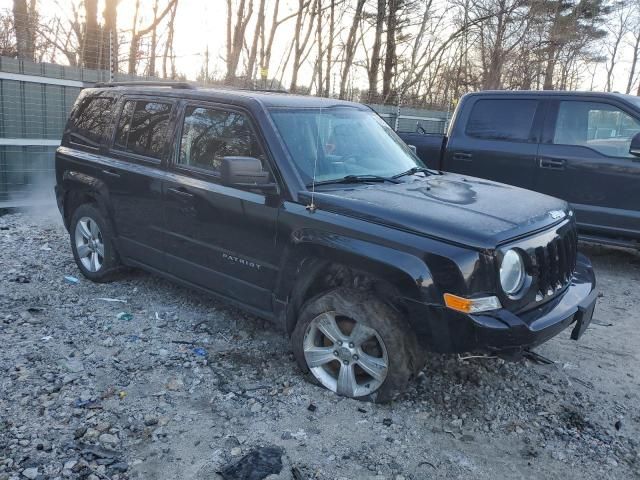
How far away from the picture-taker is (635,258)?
7.30 meters

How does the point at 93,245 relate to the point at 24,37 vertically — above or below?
below

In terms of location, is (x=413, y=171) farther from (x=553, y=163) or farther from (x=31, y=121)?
(x=31, y=121)

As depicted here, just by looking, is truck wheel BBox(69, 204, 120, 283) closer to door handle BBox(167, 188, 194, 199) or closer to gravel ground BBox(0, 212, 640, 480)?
gravel ground BBox(0, 212, 640, 480)

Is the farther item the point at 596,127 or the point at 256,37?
the point at 256,37

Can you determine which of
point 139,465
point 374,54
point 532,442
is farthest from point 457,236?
point 374,54

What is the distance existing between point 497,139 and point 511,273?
4.30m

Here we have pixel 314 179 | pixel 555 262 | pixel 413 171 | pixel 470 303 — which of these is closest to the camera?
pixel 470 303

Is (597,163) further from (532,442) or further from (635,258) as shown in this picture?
(532,442)

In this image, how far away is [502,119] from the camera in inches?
279

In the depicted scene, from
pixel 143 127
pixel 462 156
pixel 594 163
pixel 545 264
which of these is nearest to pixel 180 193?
pixel 143 127

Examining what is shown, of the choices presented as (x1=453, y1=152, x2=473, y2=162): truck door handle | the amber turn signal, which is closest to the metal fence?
(x1=453, y1=152, x2=473, y2=162): truck door handle

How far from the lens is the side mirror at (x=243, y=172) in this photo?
140 inches

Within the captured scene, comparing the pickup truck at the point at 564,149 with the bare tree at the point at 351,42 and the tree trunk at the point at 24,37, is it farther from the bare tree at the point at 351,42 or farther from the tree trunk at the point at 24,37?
the bare tree at the point at 351,42

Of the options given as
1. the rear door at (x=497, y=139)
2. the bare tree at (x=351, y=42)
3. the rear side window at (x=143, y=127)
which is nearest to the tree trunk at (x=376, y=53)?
the bare tree at (x=351, y=42)
